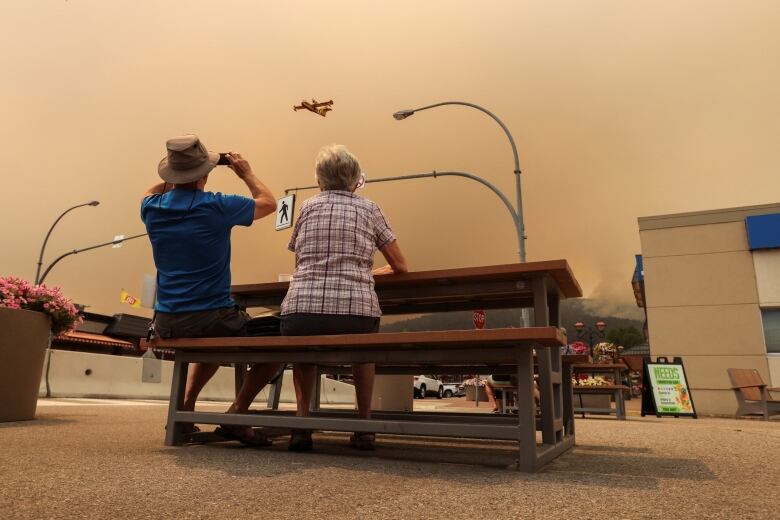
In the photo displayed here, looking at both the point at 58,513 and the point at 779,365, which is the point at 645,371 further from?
the point at 58,513

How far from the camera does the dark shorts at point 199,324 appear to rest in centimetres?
338

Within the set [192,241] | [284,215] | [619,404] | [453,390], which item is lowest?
[619,404]

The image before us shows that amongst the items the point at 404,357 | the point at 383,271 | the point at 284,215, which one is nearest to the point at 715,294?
the point at 284,215

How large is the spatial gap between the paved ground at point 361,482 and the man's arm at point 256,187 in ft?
4.71

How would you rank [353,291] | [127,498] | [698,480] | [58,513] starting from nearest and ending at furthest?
[58,513] → [127,498] → [698,480] → [353,291]

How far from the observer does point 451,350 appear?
279cm

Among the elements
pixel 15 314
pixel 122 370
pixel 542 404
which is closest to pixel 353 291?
pixel 542 404

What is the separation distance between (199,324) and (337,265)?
955 mm

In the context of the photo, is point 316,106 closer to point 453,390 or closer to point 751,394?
point 751,394

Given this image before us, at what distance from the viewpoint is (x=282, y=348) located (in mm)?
3123

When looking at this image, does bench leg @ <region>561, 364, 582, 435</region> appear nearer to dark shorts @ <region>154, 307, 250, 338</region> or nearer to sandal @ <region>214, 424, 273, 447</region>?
sandal @ <region>214, 424, 273, 447</region>

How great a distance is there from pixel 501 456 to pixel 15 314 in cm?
438

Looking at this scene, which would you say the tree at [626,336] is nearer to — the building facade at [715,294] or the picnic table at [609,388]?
the building facade at [715,294]

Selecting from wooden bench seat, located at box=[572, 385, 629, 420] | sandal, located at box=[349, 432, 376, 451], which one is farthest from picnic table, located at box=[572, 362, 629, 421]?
sandal, located at box=[349, 432, 376, 451]
